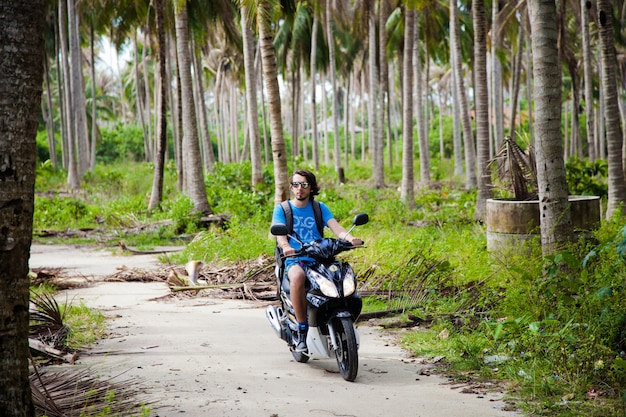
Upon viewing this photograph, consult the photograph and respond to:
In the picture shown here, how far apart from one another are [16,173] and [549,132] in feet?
16.3

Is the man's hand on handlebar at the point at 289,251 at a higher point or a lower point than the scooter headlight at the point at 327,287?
higher

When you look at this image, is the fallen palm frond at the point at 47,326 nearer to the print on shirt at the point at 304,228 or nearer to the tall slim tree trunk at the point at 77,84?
the print on shirt at the point at 304,228

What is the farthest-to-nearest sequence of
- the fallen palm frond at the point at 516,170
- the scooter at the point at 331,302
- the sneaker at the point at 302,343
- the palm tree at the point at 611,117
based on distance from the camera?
the palm tree at the point at 611,117 → the fallen palm frond at the point at 516,170 → the sneaker at the point at 302,343 → the scooter at the point at 331,302

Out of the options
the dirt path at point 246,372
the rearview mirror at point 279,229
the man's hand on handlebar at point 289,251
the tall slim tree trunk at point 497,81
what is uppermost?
the tall slim tree trunk at point 497,81

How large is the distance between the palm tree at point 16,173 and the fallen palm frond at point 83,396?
417mm

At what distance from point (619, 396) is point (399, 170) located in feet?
89.8

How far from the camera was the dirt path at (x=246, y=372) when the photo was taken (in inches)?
179

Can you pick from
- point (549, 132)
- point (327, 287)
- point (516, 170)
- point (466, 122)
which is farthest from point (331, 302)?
point (466, 122)

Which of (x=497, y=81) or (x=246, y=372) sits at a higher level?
(x=497, y=81)

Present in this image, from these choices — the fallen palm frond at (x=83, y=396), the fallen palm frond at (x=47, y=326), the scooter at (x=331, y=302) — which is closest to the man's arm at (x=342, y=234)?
the scooter at (x=331, y=302)

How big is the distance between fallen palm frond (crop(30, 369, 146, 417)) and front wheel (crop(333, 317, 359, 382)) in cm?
147

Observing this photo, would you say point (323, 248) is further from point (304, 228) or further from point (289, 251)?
point (304, 228)

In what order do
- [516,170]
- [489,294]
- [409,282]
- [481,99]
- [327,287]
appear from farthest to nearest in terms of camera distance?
[481,99], [516,170], [409,282], [489,294], [327,287]

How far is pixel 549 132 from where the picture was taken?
22.0ft
